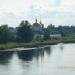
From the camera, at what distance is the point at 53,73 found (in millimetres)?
31203

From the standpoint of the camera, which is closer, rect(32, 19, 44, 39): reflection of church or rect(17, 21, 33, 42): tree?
rect(17, 21, 33, 42): tree

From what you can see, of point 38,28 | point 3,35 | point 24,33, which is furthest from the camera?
point 38,28

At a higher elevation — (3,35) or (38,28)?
(38,28)

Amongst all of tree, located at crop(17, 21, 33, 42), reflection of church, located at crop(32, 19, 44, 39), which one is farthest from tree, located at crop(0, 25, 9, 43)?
reflection of church, located at crop(32, 19, 44, 39)

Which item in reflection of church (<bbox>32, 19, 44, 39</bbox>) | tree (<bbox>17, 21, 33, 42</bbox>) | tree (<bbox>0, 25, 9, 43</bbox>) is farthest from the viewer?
reflection of church (<bbox>32, 19, 44, 39</bbox>)

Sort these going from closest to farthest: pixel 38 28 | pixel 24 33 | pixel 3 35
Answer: pixel 3 35, pixel 24 33, pixel 38 28

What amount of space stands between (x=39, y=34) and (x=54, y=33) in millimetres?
31130

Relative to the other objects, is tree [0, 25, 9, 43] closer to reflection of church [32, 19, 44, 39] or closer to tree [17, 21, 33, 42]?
tree [17, 21, 33, 42]

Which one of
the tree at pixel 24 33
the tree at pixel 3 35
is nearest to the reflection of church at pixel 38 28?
the tree at pixel 24 33

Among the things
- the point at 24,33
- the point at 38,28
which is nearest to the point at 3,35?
the point at 24,33

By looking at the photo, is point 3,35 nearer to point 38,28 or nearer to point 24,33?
point 24,33

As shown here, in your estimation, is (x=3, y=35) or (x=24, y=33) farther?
(x=24, y=33)

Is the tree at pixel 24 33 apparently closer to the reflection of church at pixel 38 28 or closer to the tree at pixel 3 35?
the tree at pixel 3 35

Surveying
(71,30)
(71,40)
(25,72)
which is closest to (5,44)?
(25,72)
